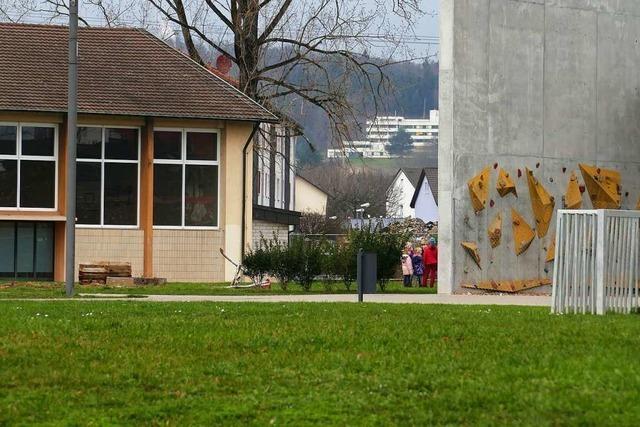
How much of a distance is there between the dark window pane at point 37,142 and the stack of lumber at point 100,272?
4527 mm

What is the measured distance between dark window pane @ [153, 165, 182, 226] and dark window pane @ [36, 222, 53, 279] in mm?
3319

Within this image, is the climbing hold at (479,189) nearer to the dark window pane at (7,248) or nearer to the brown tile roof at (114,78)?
the brown tile roof at (114,78)

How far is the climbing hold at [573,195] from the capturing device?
33.3 meters

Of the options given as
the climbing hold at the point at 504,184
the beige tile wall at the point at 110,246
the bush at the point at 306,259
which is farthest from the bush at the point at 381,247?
the beige tile wall at the point at 110,246

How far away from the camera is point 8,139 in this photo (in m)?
43.7

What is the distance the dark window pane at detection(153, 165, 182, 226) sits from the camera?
44562mm

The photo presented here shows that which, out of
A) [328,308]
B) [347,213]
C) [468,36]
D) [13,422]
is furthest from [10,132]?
[347,213]

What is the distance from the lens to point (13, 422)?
9.83 metres

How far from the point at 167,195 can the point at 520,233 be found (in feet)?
50.1

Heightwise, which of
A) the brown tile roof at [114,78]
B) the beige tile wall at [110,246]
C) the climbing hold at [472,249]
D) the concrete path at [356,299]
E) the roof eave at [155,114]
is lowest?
the concrete path at [356,299]

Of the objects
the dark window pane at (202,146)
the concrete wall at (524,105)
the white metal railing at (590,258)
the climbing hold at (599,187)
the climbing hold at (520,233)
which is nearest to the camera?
the white metal railing at (590,258)

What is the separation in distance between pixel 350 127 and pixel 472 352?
3586cm

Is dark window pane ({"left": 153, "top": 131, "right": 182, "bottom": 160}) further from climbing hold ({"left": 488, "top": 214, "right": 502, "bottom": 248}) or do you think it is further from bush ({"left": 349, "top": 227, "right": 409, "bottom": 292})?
climbing hold ({"left": 488, "top": 214, "right": 502, "bottom": 248})

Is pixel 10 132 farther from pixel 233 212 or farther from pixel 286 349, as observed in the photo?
pixel 286 349
